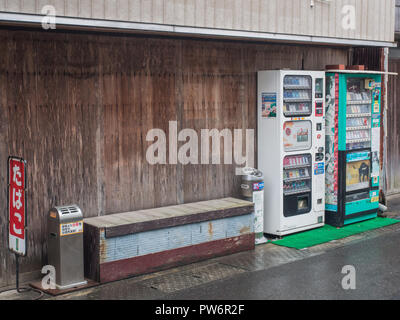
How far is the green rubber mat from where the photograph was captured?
10664 mm

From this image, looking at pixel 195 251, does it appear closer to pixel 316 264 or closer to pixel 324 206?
pixel 316 264

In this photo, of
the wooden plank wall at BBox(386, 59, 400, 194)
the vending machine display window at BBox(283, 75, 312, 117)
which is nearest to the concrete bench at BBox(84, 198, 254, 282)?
the vending machine display window at BBox(283, 75, 312, 117)

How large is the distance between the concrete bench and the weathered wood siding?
9.28 ft

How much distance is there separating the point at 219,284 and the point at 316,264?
1.82 meters

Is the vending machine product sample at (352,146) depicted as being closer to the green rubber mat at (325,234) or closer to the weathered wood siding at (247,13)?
the green rubber mat at (325,234)

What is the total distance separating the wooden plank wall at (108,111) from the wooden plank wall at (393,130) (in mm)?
4639

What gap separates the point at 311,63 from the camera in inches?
474

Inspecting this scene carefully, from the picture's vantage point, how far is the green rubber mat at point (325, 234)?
10664 mm

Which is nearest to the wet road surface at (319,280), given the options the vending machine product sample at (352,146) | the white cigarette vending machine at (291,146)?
the white cigarette vending machine at (291,146)

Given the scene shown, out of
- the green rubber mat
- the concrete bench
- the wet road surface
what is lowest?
the wet road surface

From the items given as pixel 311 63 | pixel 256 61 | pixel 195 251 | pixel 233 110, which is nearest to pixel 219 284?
pixel 195 251

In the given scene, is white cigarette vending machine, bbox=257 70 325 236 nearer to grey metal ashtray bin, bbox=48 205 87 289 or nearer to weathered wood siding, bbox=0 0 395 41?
weathered wood siding, bbox=0 0 395 41

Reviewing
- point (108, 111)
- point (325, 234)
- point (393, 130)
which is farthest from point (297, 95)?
point (393, 130)

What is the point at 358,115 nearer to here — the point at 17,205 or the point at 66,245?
the point at 66,245
